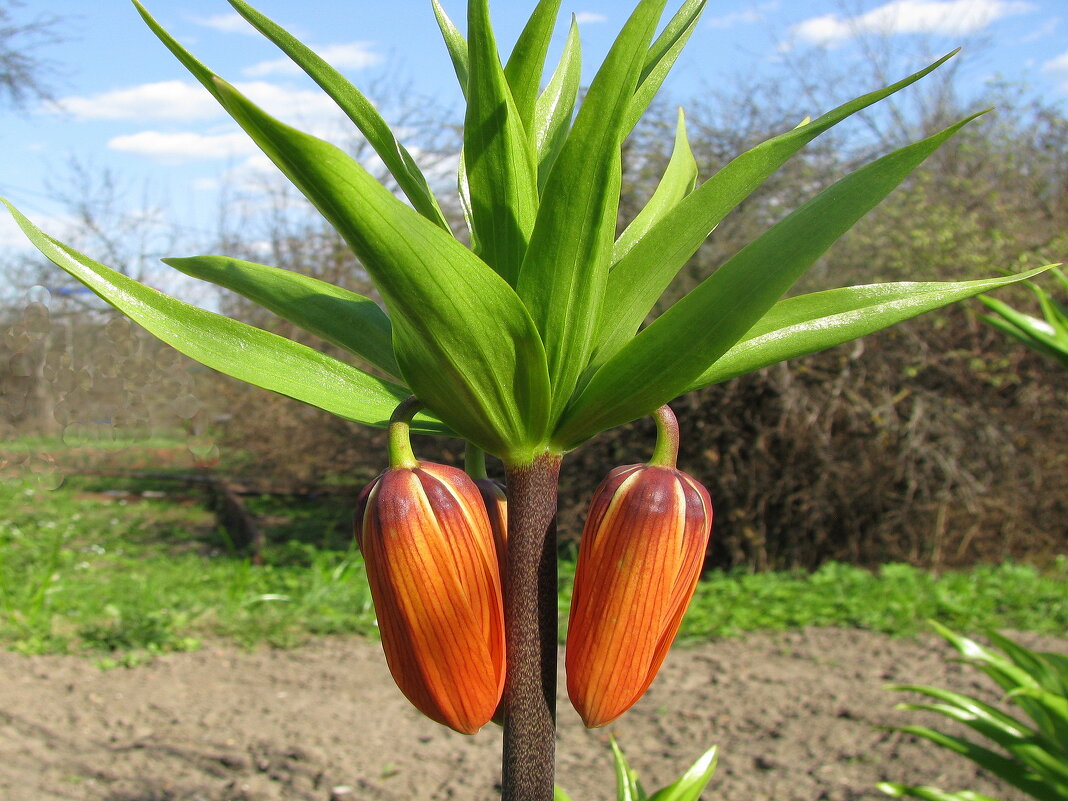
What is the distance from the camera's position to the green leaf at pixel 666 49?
2.46ft

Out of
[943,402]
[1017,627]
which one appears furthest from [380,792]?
[943,402]

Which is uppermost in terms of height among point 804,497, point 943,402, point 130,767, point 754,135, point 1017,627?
point 754,135

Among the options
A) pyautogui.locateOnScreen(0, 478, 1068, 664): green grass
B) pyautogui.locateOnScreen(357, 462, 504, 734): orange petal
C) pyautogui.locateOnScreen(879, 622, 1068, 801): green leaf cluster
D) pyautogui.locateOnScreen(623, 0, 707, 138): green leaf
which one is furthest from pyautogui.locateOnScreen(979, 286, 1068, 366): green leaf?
pyautogui.locateOnScreen(0, 478, 1068, 664): green grass

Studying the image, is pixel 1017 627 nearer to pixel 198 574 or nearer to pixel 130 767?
pixel 130 767

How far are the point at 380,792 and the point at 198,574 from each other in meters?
3.34

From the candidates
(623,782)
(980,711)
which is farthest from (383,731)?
(623,782)

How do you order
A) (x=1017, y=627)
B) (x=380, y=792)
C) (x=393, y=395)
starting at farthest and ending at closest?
(x=1017, y=627) → (x=380, y=792) → (x=393, y=395)

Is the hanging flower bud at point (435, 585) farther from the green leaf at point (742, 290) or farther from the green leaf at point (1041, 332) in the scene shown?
the green leaf at point (1041, 332)

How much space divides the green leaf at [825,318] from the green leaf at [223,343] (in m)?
0.26

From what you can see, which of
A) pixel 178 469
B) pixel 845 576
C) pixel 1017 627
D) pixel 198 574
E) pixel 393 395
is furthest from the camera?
pixel 178 469

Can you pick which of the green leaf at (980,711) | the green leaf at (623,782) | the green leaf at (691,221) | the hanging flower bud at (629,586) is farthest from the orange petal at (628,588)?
the green leaf at (980,711)

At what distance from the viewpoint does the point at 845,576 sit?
550cm

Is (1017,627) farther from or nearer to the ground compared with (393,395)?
nearer to the ground

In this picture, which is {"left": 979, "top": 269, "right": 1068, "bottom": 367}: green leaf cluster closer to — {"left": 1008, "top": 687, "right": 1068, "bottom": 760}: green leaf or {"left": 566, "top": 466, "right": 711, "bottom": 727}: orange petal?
{"left": 1008, "top": 687, "right": 1068, "bottom": 760}: green leaf
